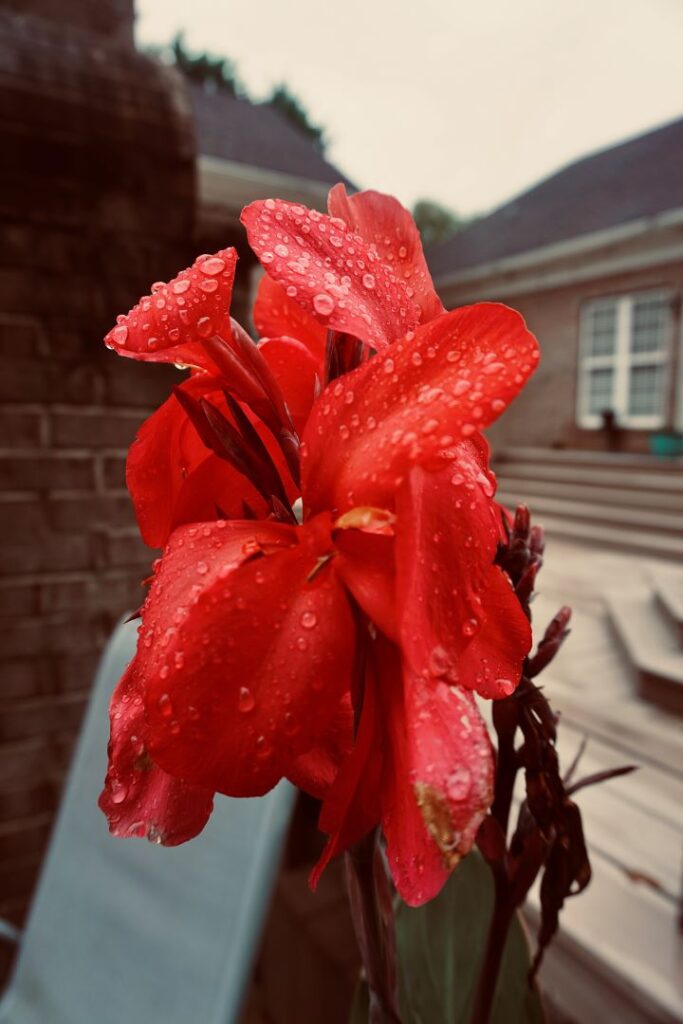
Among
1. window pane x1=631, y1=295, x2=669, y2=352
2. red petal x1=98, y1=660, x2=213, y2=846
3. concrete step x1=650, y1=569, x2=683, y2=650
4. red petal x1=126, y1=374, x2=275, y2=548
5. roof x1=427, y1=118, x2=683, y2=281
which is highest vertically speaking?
roof x1=427, y1=118, x2=683, y2=281

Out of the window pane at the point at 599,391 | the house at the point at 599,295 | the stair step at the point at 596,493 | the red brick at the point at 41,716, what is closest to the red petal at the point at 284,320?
the red brick at the point at 41,716

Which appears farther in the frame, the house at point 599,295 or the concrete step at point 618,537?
the house at point 599,295

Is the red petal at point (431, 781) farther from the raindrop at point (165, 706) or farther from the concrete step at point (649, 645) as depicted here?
the concrete step at point (649, 645)

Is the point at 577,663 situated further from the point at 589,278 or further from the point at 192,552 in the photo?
the point at 589,278

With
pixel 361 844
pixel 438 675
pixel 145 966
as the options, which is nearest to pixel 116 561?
pixel 145 966

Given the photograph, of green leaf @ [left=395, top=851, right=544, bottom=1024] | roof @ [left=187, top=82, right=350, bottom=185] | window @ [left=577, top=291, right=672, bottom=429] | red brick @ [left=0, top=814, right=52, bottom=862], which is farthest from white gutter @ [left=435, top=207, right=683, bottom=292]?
green leaf @ [left=395, top=851, right=544, bottom=1024]

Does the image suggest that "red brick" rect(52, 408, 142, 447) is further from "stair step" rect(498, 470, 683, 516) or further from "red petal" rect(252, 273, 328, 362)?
"stair step" rect(498, 470, 683, 516)
